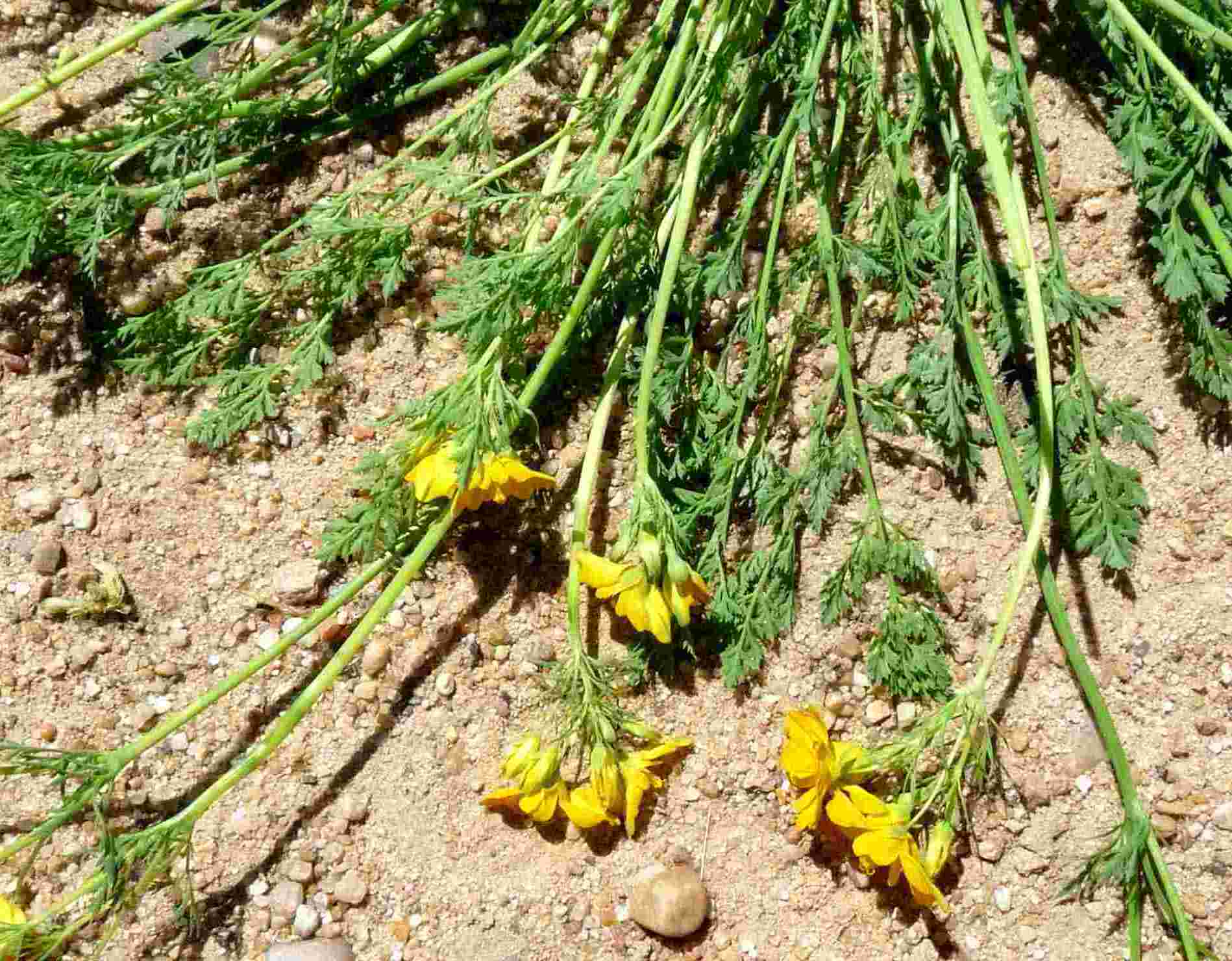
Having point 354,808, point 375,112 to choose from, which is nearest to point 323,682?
point 354,808

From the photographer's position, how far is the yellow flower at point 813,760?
2328mm

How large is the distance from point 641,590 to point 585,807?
0.51 metres

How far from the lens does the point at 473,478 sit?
87.7 inches

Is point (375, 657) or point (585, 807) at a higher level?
point (375, 657)

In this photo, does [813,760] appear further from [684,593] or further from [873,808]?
[684,593]

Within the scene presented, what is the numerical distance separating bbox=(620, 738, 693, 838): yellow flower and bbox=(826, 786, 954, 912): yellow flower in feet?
1.21

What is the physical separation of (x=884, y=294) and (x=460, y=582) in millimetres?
1265

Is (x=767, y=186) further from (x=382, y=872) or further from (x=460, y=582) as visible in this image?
(x=382, y=872)

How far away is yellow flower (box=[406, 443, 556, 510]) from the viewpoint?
2.21 m

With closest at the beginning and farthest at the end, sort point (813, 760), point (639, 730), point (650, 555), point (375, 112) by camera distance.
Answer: point (650, 555)
point (813, 760)
point (639, 730)
point (375, 112)

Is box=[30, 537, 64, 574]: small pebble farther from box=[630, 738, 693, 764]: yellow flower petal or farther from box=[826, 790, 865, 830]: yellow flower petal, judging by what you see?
box=[826, 790, 865, 830]: yellow flower petal

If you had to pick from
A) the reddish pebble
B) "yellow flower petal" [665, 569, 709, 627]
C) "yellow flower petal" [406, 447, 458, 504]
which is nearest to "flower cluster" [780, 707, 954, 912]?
"yellow flower petal" [665, 569, 709, 627]

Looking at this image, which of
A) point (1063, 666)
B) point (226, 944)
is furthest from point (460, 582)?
point (1063, 666)

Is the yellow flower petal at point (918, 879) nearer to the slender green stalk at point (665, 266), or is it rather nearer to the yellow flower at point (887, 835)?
the yellow flower at point (887, 835)
